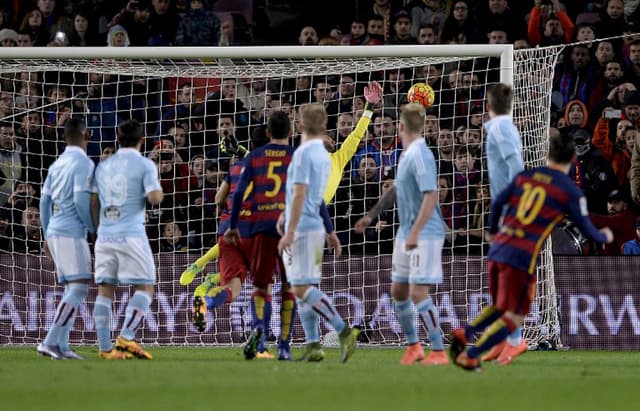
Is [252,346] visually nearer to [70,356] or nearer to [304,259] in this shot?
[304,259]

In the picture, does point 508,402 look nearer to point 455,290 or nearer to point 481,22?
point 455,290

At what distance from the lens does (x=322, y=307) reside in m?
9.86

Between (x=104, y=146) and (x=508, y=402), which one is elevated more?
(x=104, y=146)

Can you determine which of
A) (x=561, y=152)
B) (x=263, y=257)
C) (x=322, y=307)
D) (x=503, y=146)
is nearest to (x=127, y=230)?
(x=263, y=257)

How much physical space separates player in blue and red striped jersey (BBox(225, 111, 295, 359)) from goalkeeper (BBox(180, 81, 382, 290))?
1.57 meters

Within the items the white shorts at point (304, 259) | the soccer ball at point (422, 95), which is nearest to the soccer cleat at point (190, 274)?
the soccer ball at point (422, 95)

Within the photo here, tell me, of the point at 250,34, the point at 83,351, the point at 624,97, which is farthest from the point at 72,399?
the point at 250,34

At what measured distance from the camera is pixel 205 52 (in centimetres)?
1322

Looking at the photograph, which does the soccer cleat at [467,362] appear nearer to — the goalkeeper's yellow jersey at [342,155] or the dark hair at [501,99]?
the dark hair at [501,99]

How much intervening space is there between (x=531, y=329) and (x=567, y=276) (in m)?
0.71

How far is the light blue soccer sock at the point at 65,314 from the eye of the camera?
35.7 ft

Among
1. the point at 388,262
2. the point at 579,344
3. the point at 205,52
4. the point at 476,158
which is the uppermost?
the point at 205,52

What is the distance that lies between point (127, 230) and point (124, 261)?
0.26 m

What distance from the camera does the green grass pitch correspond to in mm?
6625
